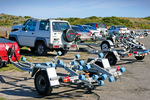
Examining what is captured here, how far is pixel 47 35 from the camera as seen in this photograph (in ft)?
42.3

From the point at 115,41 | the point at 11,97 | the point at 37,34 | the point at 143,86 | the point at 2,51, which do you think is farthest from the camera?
the point at 115,41

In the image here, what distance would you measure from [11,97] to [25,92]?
512mm

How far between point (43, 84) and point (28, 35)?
8441 mm

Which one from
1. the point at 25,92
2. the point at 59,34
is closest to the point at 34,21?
the point at 59,34

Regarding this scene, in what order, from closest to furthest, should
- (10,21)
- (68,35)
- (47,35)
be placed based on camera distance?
(47,35) < (68,35) < (10,21)

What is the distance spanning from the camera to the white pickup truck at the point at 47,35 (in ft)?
42.1

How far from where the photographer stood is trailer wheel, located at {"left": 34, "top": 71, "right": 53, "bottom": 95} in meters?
5.84

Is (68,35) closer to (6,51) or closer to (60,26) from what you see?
(60,26)

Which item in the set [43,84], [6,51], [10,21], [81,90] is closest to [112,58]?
[81,90]

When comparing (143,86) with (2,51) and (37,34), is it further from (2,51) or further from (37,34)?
(37,34)

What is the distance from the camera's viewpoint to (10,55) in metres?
9.05

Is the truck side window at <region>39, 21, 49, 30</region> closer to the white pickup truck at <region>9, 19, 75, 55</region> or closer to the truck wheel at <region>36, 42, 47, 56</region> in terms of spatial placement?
the white pickup truck at <region>9, 19, 75, 55</region>

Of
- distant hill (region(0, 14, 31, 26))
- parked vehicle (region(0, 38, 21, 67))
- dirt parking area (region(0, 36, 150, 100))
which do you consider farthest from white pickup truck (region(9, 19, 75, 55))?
distant hill (region(0, 14, 31, 26))

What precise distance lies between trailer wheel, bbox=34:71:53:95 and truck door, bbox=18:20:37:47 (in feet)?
25.9
